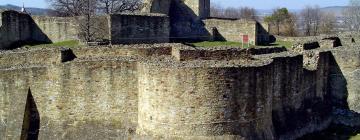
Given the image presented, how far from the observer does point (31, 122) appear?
2273 cm

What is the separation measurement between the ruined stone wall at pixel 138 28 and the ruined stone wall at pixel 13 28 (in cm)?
534

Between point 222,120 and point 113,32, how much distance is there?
12.5 m

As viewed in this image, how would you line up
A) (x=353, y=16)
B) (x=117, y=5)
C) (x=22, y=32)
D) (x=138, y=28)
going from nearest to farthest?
(x=138, y=28)
(x=22, y=32)
(x=117, y=5)
(x=353, y=16)

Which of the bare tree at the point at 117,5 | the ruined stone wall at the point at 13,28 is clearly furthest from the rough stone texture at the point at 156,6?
the ruined stone wall at the point at 13,28

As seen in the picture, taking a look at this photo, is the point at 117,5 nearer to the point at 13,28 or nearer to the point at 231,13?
the point at 13,28

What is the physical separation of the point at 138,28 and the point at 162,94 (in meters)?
12.2

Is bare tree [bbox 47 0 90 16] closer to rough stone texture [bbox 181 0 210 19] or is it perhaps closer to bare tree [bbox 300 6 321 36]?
rough stone texture [bbox 181 0 210 19]

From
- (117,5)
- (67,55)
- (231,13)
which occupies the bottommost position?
(67,55)

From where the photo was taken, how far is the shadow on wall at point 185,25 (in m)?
37.8

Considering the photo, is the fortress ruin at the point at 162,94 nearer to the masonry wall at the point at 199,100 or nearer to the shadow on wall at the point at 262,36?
the masonry wall at the point at 199,100

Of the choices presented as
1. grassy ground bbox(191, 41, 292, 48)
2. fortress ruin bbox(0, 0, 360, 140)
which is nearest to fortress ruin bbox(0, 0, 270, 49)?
grassy ground bbox(191, 41, 292, 48)

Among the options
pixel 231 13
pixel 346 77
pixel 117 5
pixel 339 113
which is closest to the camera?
pixel 339 113

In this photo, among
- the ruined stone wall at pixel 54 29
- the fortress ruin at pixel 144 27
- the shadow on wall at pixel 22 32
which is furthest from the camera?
the ruined stone wall at pixel 54 29

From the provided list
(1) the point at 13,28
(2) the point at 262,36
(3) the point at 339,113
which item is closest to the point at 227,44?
(2) the point at 262,36
